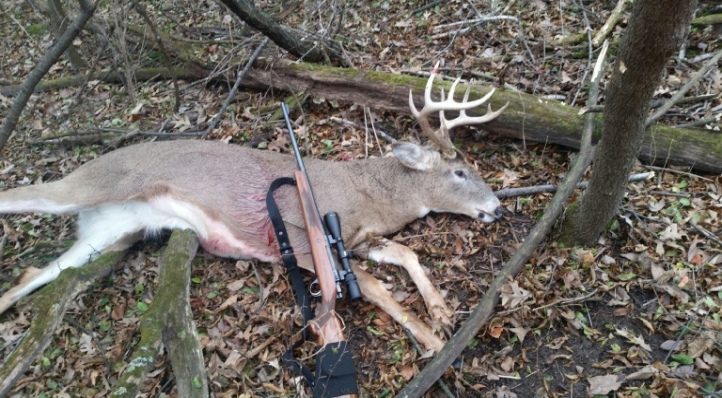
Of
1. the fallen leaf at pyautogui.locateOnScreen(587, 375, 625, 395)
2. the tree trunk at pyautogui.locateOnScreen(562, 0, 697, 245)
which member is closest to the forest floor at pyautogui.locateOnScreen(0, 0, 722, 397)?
the fallen leaf at pyautogui.locateOnScreen(587, 375, 625, 395)

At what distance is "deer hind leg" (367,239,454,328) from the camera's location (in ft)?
13.6

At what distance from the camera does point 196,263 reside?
505 cm

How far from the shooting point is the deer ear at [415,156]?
507cm

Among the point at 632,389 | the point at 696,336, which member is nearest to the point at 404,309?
the point at 632,389

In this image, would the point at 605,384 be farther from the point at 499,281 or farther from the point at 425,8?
the point at 425,8

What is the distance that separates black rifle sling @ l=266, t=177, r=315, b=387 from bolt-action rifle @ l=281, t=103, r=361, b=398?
128mm

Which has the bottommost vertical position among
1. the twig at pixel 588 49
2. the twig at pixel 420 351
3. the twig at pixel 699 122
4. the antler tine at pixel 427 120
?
the twig at pixel 420 351

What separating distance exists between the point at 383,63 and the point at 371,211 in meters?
2.94

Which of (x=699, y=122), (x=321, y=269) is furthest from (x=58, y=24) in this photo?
(x=699, y=122)

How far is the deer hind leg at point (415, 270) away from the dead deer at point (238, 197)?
0.02 m

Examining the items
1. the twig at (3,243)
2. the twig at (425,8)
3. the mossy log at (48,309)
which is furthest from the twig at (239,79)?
the twig at (3,243)

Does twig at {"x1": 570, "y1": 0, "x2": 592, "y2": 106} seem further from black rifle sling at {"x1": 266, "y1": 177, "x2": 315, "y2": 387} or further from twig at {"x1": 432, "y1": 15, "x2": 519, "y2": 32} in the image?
black rifle sling at {"x1": 266, "y1": 177, "x2": 315, "y2": 387}

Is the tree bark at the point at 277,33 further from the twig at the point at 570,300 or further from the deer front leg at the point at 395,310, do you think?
the twig at the point at 570,300

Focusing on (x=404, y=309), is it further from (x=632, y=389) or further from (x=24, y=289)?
(x=24, y=289)
